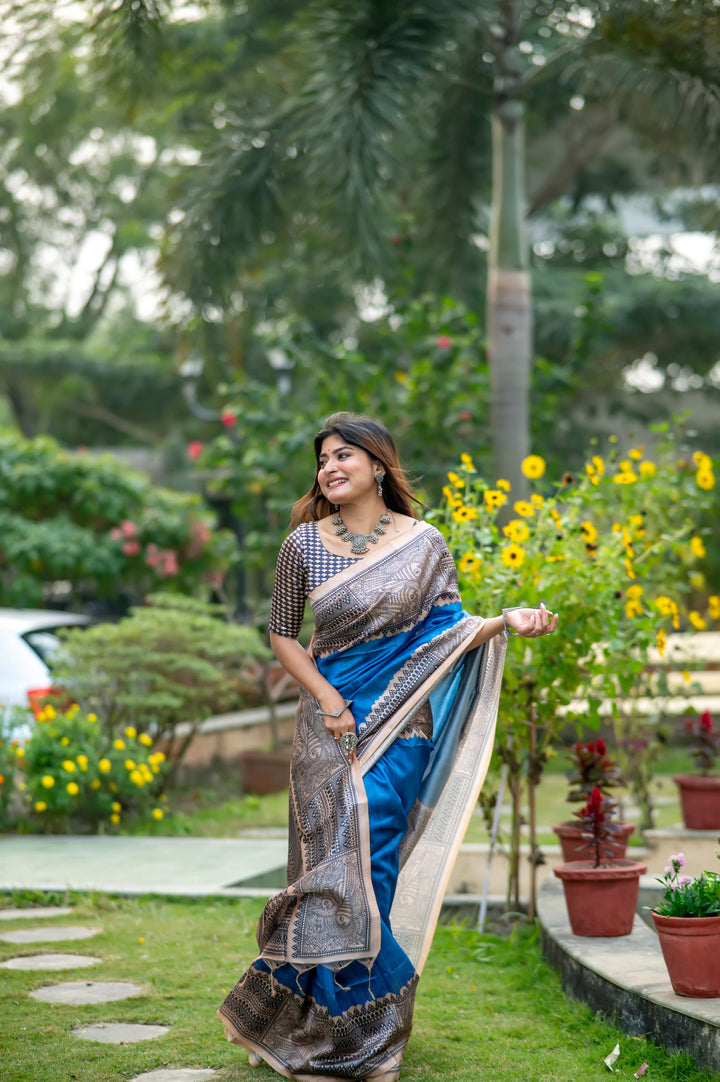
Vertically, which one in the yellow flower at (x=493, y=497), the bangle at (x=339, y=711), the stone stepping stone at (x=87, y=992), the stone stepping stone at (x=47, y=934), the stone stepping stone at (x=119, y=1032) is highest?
the yellow flower at (x=493, y=497)

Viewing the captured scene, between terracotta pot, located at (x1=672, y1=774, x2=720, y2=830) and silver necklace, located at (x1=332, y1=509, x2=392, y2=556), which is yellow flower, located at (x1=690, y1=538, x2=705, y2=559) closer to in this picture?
terracotta pot, located at (x1=672, y1=774, x2=720, y2=830)

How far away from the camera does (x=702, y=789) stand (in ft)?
19.6

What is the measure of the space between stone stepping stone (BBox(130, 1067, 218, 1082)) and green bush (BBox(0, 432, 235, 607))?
7.42 metres

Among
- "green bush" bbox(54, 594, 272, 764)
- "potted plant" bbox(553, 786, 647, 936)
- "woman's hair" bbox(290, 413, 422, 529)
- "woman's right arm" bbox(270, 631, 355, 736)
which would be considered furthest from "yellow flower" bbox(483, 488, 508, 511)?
"green bush" bbox(54, 594, 272, 764)

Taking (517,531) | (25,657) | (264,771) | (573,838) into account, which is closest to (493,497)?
(517,531)

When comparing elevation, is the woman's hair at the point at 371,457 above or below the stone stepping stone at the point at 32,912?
above

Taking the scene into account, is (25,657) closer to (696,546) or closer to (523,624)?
(696,546)

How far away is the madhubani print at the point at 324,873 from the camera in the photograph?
324cm

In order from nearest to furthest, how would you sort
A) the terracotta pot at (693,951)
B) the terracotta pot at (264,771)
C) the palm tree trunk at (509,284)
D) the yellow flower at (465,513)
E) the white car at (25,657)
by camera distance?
the terracotta pot at (693,951)
the yellow flower at (465,513)
the white car at (25,657)
the palm tree trunk at (509,284)
the terracotta pot at (264,771)

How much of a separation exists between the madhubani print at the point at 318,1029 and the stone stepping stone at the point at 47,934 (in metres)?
1.63

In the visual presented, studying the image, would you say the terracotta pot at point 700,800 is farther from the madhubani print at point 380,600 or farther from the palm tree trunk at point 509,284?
the palm tree trunk at point 509,284

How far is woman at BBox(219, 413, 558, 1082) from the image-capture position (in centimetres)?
327

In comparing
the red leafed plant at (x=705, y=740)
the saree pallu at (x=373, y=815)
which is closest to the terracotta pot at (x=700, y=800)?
the red leafed plant at (x=705, y=740)

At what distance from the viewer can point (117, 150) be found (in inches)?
951
